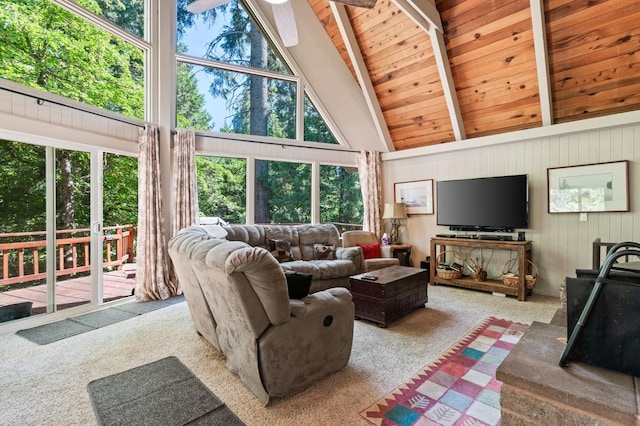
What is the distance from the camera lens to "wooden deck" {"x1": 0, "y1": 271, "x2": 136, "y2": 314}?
10.5 ft

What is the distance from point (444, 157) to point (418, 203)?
0.92 m

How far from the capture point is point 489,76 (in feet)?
13.9

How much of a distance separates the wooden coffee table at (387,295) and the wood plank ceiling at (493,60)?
2.80 m

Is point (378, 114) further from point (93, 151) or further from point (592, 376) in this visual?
point (592, 376)

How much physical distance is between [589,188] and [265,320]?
4463 millimetres

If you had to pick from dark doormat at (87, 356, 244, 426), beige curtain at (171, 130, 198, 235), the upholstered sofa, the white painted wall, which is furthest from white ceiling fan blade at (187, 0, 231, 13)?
the white painted wall

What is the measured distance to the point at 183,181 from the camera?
4.46 metres

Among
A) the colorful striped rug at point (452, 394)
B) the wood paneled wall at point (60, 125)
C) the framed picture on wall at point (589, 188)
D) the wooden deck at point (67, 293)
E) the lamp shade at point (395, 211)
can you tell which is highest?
the wood paneled wall at point (60, 125)

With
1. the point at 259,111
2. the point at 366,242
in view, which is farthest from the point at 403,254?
the point at 259,111

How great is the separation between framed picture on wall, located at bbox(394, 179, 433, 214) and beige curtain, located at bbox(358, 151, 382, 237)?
15.2 inches

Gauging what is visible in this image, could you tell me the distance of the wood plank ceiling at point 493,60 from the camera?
3.40 meters

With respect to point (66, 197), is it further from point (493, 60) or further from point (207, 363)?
point (493, 60)

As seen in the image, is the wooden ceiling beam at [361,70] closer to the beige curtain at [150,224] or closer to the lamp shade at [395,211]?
the lamp shade at [395,211]

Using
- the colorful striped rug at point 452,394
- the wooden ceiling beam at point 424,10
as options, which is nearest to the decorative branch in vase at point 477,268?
the colorful striped rug at point 452,394
